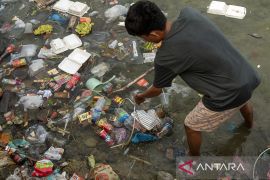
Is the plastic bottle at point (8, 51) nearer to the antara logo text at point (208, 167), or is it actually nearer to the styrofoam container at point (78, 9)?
the styrofoam container at point (78, 9)

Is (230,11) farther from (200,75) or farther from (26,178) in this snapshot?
(26,178)

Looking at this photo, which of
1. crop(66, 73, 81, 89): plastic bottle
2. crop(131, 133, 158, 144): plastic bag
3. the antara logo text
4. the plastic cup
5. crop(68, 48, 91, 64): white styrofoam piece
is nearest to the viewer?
the antara logo text

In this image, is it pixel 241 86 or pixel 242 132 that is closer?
pixel 241 86

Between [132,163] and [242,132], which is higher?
[242,132]

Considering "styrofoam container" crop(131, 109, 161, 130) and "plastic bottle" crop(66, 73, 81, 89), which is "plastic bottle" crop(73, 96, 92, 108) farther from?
"styrofoam container" crop(131, 109, 161, 130)

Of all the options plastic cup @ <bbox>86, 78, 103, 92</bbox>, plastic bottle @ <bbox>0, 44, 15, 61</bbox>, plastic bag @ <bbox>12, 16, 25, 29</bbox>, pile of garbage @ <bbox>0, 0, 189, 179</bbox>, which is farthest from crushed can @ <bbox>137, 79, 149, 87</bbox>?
plastic bag @ <bbox>12, 16, 25, 29</bbox>

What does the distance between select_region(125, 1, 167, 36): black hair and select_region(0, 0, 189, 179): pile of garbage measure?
163 centimetres

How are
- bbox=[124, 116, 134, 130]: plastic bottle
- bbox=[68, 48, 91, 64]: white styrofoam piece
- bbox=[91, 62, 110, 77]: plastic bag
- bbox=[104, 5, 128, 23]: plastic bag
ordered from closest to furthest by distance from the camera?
bbox=[124, 116, 134, 130]: plastic bottle
bbox=[91, 62, 110, 77]: plastic bag
bbox=[68, 48, 91, 64]: white styrofoam piece
bbox=[104, 5, 128, 23]: plastic bag

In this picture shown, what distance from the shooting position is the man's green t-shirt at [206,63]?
2.60 metres

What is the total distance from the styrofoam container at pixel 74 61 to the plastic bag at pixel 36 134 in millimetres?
983

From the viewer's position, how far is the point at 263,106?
408 centimetres

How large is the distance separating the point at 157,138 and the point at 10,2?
3961mm

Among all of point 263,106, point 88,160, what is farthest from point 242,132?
point 88,160

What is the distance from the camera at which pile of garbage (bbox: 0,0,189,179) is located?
3.90m
